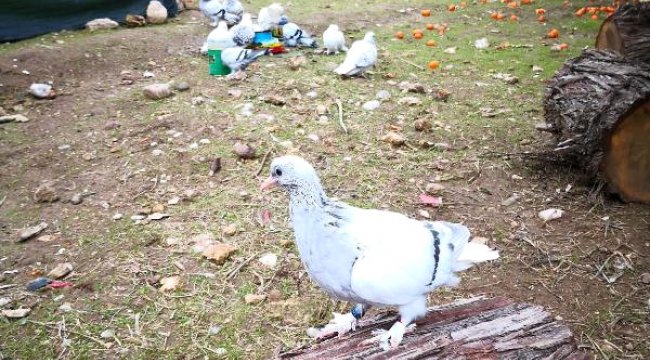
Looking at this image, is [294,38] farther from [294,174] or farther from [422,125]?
[294,174]

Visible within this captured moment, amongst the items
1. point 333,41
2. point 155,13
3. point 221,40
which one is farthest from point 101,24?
point 333,41

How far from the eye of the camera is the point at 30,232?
151 inches

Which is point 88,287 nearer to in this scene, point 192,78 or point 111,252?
point 111,252

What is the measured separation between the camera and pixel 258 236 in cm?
383

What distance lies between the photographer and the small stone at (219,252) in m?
3.56

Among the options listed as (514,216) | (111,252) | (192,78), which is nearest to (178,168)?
(111,252)

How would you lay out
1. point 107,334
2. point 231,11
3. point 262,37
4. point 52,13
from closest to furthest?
point 107,334, point 262,37, point 52,13, point 231,11

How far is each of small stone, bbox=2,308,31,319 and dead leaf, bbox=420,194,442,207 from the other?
2.90 metres

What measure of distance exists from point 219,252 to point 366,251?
1.67 metres

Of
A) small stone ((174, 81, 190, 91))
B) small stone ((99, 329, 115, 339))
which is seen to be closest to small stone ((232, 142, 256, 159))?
small stone ((174, 81, 190, 91))

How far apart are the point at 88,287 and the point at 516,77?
17.4ft

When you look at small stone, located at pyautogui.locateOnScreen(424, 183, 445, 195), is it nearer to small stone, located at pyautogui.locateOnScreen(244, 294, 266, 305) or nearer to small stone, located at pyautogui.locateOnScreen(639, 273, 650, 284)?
small stone, located at pyautogui.locateOnScreen(639, 273, 650, 284)

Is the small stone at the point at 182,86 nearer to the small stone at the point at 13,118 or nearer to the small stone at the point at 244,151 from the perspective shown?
the small stone at the point at 13,118

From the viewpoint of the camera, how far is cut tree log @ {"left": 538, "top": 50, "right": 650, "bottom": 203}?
3811 millimetres
